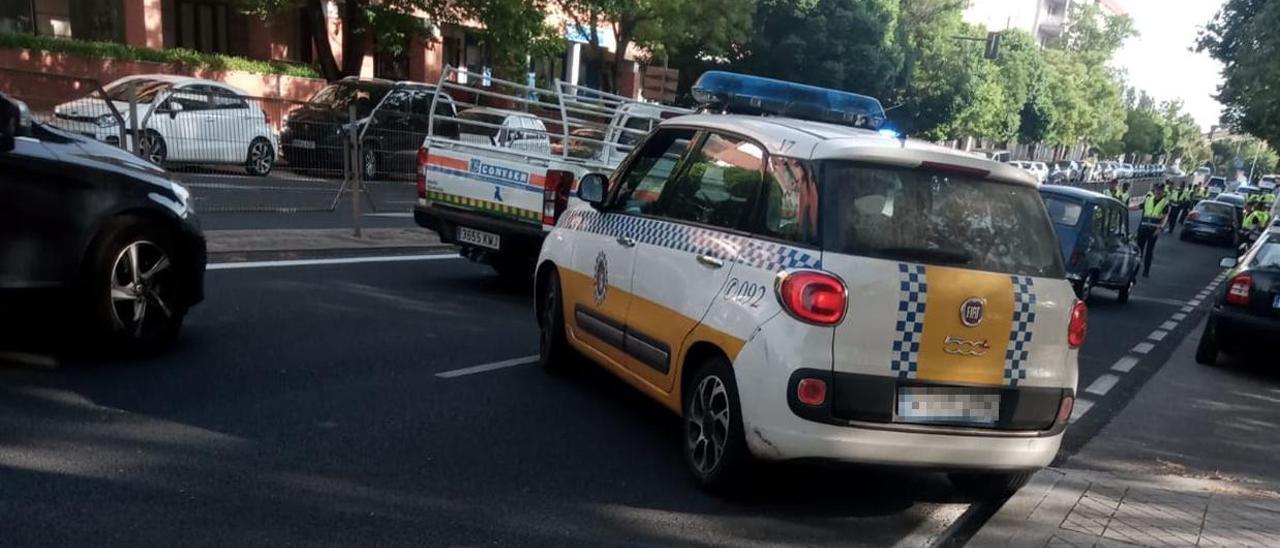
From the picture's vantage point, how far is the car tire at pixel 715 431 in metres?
4.52

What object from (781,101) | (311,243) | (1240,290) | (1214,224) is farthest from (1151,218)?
(1214,224)

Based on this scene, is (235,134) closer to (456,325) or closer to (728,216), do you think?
A: (456,325)

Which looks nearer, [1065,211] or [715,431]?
[715,431]

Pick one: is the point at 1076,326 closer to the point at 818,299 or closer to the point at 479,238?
→ the point at 818,299

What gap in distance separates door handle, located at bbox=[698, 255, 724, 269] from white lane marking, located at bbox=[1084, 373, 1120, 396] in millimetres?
4855

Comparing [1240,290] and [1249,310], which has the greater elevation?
[1240,290]

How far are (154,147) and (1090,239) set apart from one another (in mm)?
12189

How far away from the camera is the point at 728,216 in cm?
489

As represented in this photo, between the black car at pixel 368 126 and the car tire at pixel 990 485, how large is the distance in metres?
7.83

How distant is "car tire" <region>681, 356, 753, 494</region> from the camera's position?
4.52 meters

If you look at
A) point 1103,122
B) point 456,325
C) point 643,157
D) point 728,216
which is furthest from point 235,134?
point 1103,122

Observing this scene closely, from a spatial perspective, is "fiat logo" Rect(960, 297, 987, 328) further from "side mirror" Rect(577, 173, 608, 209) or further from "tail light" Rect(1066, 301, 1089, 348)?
"side mirror" Rect(577, 173, 608, 209)

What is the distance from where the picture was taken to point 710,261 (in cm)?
475

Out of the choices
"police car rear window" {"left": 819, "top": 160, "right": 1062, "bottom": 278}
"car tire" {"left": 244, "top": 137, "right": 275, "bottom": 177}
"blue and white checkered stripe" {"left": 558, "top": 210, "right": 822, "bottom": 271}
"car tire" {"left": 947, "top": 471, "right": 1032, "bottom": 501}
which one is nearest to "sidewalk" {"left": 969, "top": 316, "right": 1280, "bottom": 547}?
"car tire" {"left": 947, "top": 471, "right": 1032, "bottom": 501}
